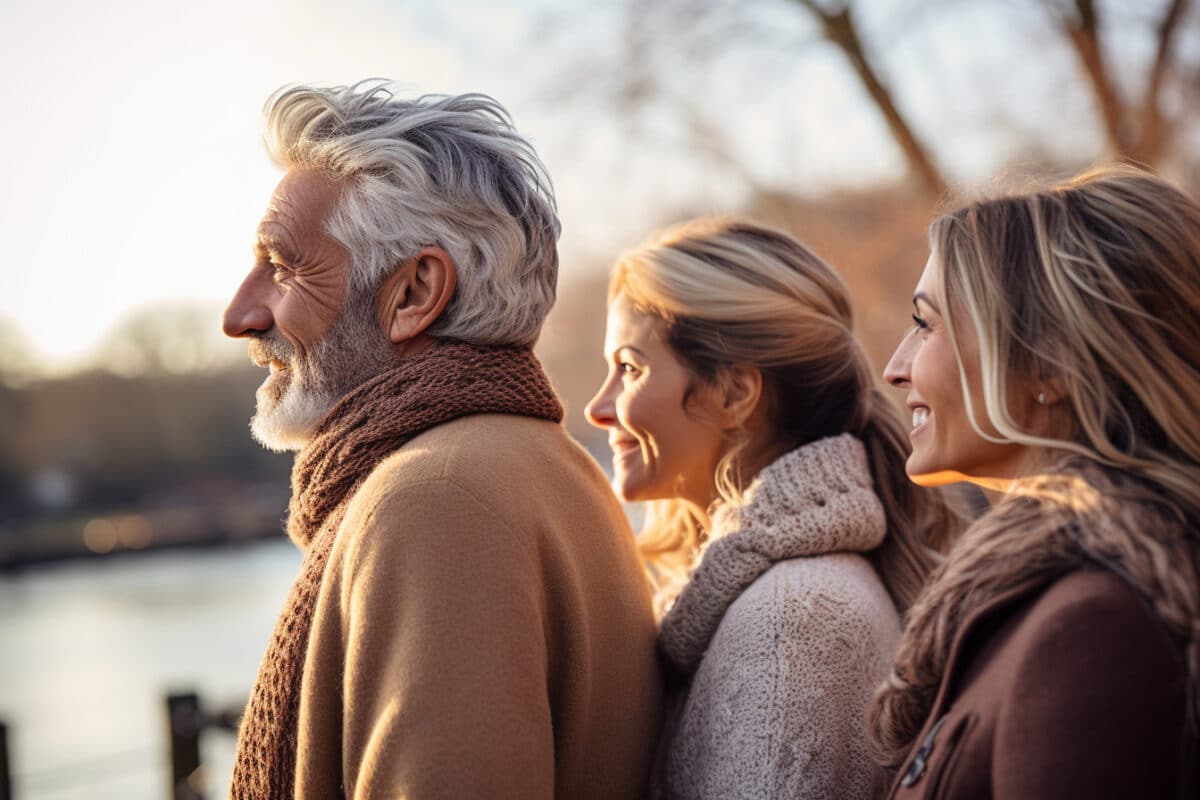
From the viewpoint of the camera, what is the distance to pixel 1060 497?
159 centimetres

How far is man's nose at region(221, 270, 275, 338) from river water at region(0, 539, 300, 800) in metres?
2.60

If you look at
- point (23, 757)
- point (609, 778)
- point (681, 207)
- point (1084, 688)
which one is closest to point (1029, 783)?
point (1084, 688)

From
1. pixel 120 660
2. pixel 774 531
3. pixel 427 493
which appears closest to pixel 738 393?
pixel 774 531

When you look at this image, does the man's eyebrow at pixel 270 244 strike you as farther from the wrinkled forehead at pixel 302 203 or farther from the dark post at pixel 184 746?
the dark post at pixel 184 746

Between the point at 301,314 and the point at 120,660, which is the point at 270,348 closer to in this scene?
the point at 301,314

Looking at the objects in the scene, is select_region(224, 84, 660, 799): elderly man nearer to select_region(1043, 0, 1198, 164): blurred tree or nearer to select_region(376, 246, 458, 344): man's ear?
select_region(376, 246, 458, 344): man's ear

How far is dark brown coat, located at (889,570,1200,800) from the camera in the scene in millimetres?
1362

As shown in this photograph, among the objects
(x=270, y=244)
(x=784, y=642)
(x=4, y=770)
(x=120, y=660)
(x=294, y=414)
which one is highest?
(x=270, y=244)

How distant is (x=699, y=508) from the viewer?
277cm

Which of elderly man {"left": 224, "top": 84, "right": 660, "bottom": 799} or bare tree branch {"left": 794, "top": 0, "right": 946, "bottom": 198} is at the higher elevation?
bare tree branch {"left": 794, "top": 0, "right": 946, "bottom": 198}

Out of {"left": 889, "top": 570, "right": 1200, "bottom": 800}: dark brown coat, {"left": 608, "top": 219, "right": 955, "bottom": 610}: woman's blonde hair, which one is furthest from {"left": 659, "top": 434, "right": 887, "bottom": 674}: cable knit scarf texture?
{"left": 889, "top": 570, "right": 1200, "bottom": 800}: dark brown coat

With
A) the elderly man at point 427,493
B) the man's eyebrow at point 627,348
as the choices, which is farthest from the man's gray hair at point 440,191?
the man's eyebrow at point 627,348

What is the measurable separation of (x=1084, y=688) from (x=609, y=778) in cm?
98

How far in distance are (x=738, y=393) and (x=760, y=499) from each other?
30cm
